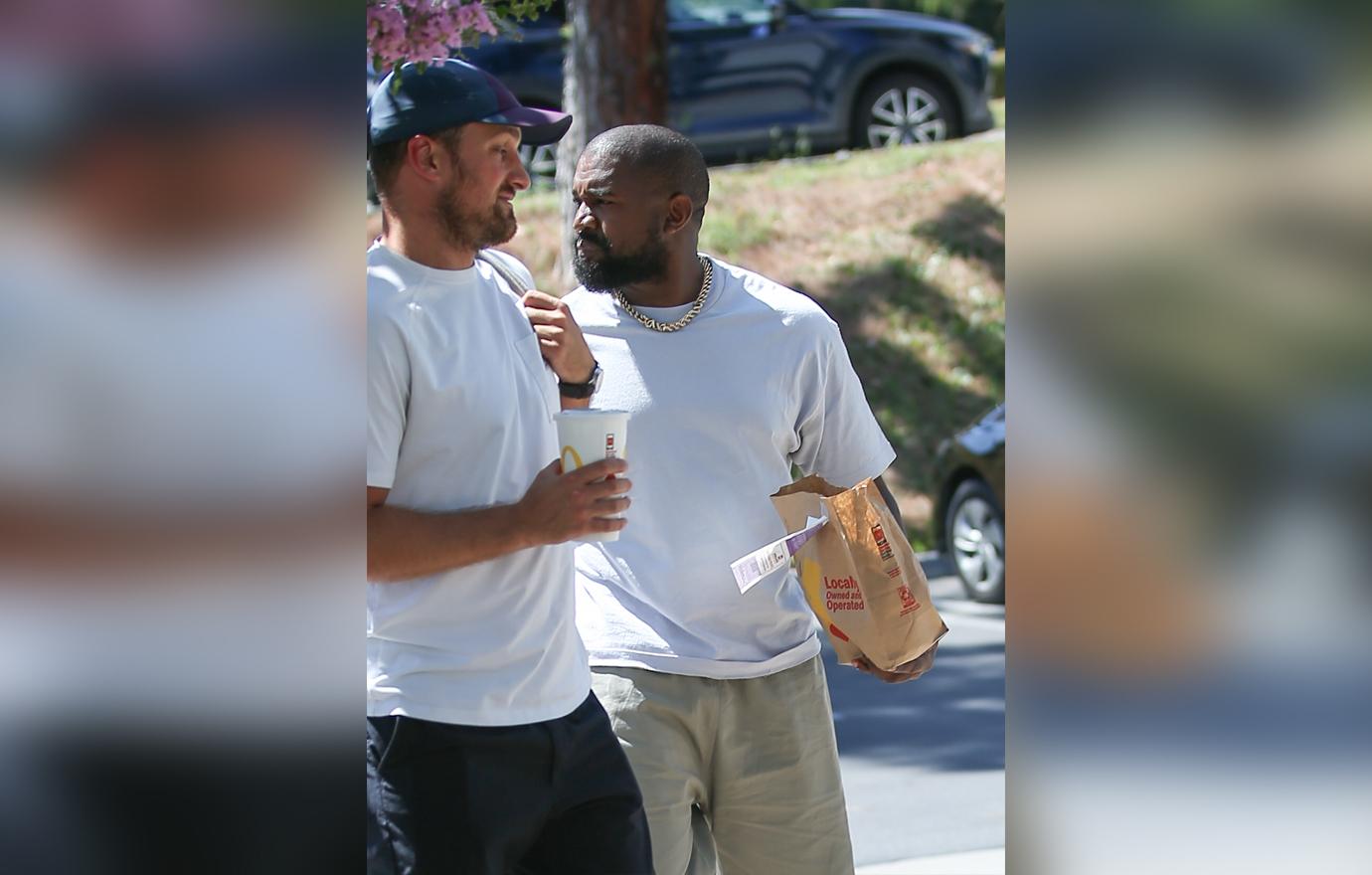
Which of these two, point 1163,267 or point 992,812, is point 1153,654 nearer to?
point 1163,267

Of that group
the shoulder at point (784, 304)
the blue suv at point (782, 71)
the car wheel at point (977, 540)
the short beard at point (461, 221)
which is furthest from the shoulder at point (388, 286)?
the blue suv at point (782, 71)

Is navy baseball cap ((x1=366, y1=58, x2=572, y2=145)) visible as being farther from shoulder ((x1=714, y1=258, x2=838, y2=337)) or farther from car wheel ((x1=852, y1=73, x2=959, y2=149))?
car wheel ((x1=852, y1=73, x2=959, y2=149))

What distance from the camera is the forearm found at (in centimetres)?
281

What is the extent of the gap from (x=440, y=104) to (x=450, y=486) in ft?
2.08

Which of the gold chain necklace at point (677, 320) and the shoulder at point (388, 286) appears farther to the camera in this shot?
the gold chain necklace at point (677, 320)

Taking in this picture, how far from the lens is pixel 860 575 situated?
11.7ft

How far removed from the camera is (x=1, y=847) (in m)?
1.47

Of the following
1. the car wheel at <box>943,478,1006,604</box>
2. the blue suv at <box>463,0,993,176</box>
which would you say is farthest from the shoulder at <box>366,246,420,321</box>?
the blue suv at <box>463,0,993,176</box>

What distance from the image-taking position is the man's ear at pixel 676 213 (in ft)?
13.0

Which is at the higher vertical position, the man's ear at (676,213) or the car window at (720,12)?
the car window at (720,12)

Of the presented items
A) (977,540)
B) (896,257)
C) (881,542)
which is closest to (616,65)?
(977,540)

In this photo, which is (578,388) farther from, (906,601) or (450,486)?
(906,601)

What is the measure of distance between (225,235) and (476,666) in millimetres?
1470

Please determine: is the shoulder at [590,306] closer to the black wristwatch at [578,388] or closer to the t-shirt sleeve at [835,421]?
the t-shirt sleeve at [835,421]
